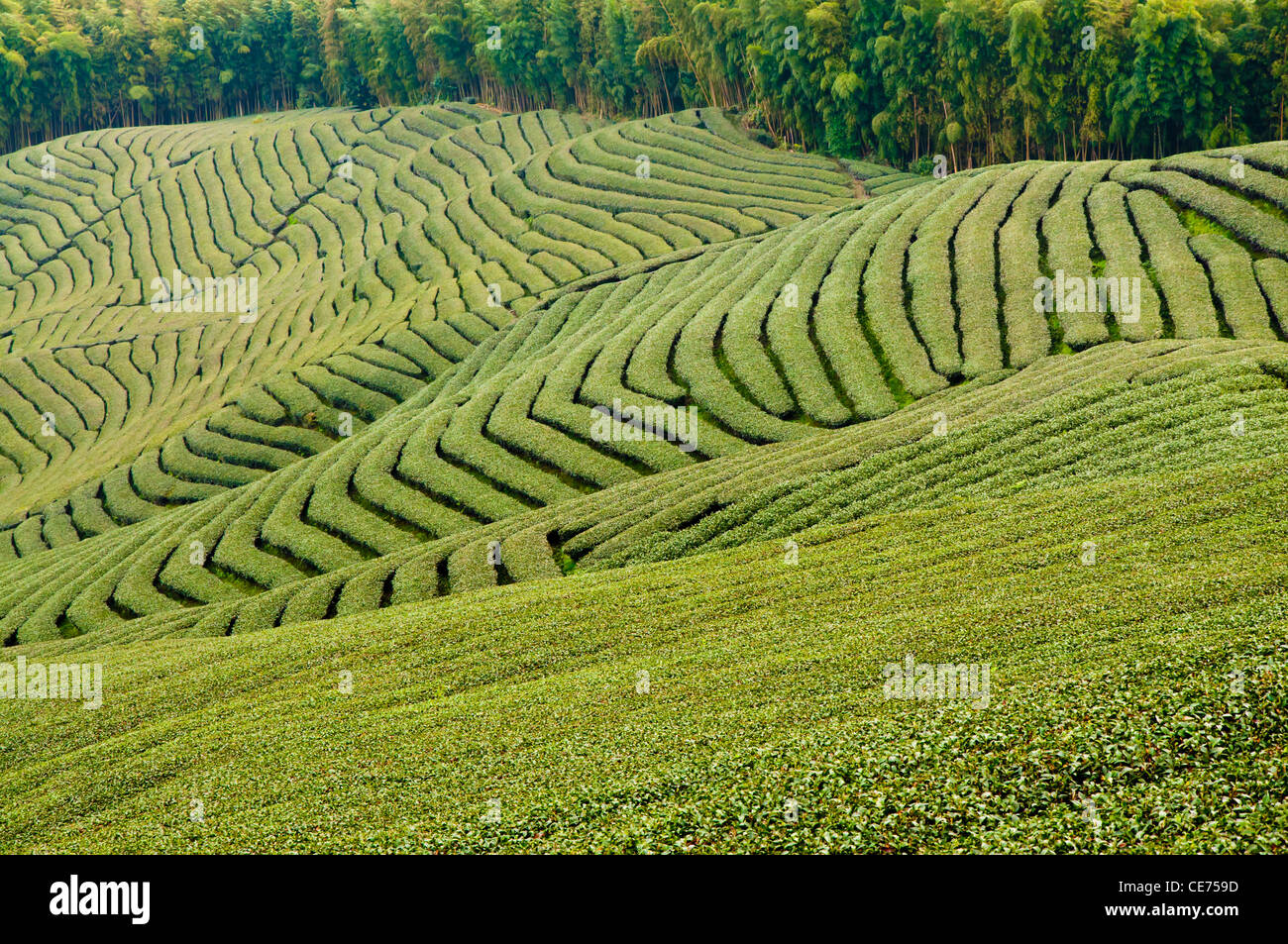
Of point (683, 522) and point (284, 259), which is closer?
point (683, 522)

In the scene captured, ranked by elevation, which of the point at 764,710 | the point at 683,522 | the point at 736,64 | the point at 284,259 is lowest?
the point at 683,522

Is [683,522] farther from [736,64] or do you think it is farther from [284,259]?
[736,64]

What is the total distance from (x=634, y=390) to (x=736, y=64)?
218 feet

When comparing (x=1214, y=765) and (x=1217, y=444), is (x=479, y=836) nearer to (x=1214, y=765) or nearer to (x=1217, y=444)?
(x=1214, y=765)

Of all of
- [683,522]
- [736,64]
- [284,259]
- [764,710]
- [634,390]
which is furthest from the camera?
[736,64]

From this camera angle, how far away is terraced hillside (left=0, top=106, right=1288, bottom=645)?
37188 mm

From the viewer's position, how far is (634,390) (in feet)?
164

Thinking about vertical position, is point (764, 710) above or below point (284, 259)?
below

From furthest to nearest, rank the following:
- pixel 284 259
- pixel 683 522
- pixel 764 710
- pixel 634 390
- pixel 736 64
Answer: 1. pixel 736 64
2. pixel 284 259
3. pixel 634 390
4. pixel 683 522
5. pixel 764 710

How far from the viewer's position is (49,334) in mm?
86562

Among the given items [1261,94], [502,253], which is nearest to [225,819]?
[502,253]

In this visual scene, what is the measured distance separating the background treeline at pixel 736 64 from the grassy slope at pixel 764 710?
49.9m

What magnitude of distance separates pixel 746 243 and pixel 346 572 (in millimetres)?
40746

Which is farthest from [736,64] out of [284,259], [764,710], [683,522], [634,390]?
[764,710]
